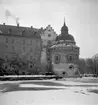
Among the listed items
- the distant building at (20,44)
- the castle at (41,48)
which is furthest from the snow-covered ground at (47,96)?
the distant building at (20,44)

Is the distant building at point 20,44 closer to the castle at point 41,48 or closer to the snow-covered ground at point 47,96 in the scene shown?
the castle at point 41,48

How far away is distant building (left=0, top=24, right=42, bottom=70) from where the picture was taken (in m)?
42.4

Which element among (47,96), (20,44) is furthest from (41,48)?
(47,96)

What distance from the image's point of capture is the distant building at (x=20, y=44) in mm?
42406

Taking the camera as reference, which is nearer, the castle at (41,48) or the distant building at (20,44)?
the castle at (41,48)

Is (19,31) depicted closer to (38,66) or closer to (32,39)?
(32,39)

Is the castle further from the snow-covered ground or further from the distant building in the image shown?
the snow-covered ground

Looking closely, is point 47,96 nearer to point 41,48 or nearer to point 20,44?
point 20,44

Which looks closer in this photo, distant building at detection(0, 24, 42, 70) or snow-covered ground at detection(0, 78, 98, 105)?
snow-covered ground at detection(0, 78, 98, 105)

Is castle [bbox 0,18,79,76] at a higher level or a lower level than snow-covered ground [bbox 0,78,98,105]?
higher

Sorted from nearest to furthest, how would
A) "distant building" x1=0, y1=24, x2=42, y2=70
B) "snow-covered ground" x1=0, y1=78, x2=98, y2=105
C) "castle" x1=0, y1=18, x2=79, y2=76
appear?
1. "snow-covered ground" x1=0, y1=78, x2=98, y2=105
2. "castle" x1=0, y1=18, x2=79, y2=76
3. "distant building" x1=0, y1=24, x2=42, y2=70

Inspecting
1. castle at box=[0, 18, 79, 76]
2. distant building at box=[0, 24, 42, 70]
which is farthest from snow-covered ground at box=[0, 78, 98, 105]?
distant building at box=[0, 24, 42, 70]

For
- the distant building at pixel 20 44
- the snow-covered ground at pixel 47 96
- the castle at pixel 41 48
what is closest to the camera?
the snow-covered ground at pixel 47 96

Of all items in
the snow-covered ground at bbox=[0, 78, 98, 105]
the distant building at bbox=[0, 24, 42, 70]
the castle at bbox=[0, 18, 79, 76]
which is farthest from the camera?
the distant building at bbox=[0, 24, 42, 70]
